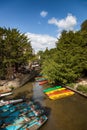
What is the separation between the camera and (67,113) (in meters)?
12.6

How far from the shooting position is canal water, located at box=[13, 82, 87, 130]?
10.4 metres

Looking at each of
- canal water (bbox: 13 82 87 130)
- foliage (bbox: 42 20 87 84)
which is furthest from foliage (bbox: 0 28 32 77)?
canal water (bbox: 13 82 87 130)

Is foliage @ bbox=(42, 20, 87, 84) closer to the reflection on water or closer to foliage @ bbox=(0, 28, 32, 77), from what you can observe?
the reflection on water

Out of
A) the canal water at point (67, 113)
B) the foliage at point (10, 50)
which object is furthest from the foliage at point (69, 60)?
the foliage at point (10, 50)

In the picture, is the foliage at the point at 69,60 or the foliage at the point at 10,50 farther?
the foliage at the point at 10,50

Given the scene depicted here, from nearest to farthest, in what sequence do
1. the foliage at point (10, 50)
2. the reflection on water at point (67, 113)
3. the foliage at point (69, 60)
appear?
1. the reflection on water at point (67, 113)
2. the foliage at point (69, 60)
3. the foliage at point (10, 50)

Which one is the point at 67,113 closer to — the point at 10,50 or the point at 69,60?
the point at 69,60

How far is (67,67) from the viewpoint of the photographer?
65.6ft

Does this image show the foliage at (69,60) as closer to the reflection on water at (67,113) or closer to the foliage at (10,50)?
the reflection on water at (67,113)


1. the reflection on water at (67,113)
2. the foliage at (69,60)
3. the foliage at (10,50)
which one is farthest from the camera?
the foliage at (10,50)

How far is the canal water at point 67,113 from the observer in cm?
1044

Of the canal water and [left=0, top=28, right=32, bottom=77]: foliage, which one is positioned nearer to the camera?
the canal water

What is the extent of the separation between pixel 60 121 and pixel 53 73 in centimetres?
999

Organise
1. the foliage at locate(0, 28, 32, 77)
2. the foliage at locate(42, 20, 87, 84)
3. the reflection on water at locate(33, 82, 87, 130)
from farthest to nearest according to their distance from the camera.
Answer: the foliage at locate(0, 28, 32, 77)
the foliage at locate(42, 20, 87, 84)
the reflection on water at locate(33, 82, 87, 130)
